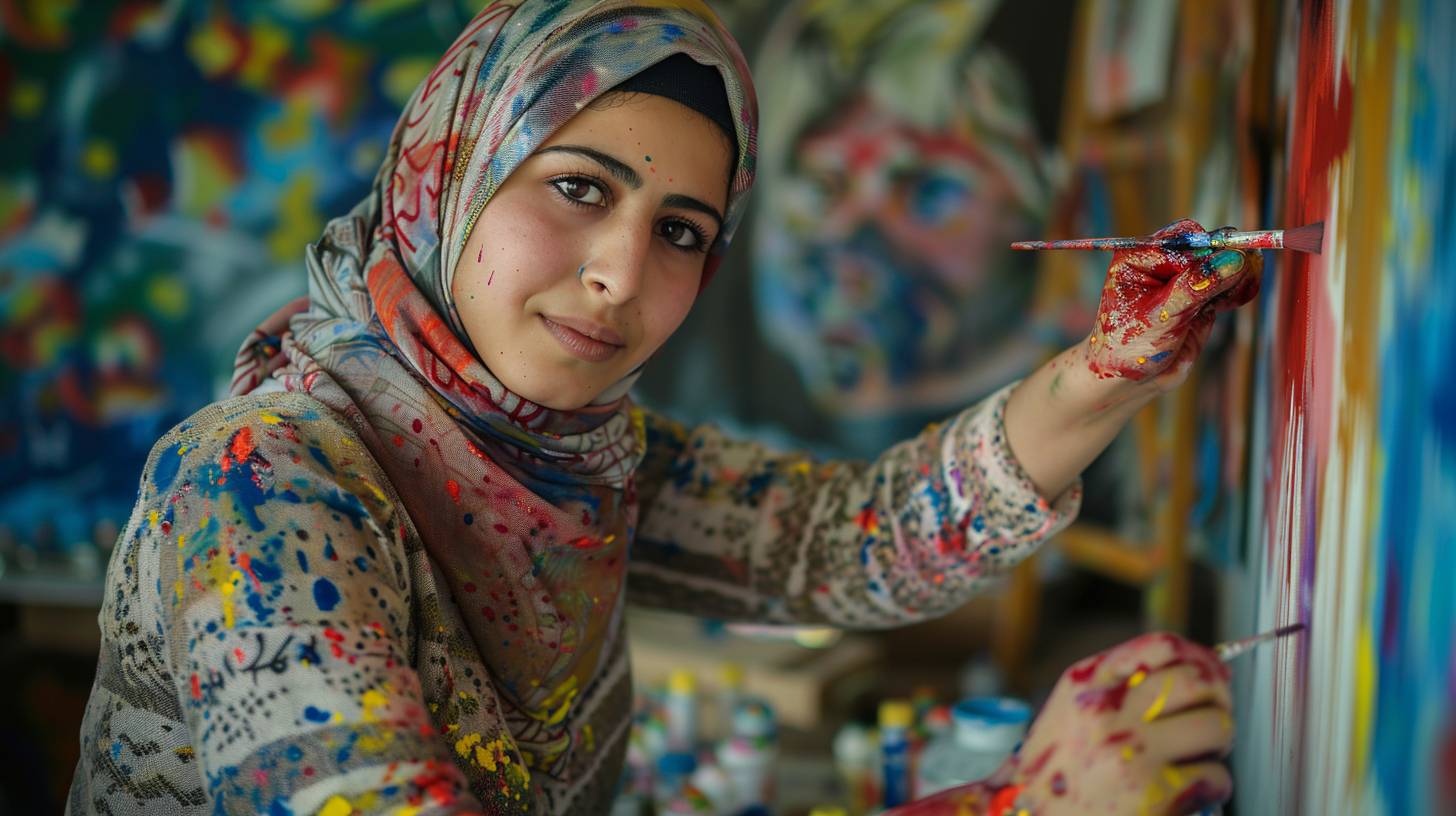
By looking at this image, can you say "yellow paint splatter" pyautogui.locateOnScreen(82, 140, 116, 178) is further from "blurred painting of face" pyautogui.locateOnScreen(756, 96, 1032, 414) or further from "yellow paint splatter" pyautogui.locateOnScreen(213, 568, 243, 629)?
"yellow paint splatter" pyautogui.locateOnScreen(213, 568, 243, 629)

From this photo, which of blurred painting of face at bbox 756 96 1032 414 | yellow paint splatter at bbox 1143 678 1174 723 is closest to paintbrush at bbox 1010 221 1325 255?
yellow paint splatter at bbox 1143 678 1174 723

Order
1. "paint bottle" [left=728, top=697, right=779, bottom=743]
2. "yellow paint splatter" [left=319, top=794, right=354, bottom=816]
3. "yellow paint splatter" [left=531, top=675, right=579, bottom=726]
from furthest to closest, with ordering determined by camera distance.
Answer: "paint bottle" [left=728, top=697, right=779, bottom=743] → "yellow paint splatter" [left=531, top=675, right=579, bottom=726] → "yellow paint splatter" [left=319, top=794, right=354, bottom=816]

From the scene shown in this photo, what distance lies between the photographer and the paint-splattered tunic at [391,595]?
77cm

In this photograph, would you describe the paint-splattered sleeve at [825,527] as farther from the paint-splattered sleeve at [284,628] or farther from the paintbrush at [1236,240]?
the paint-splattered sleeve at [284,628]

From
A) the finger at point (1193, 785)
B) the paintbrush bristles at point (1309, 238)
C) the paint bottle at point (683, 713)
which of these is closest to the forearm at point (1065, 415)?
the paintbrush bristles at point (1309, 238)

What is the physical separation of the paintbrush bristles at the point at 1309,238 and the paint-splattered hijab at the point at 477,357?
0.48 metres

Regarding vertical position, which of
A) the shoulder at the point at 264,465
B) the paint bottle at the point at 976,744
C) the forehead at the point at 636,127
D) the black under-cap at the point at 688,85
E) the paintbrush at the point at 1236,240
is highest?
the black under-cap at the point at 688,85

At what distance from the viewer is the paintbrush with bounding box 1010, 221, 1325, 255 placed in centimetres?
91

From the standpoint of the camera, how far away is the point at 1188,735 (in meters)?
0.72

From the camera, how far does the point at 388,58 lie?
3332mm

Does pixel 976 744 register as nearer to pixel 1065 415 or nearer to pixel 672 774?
pixel 672 774

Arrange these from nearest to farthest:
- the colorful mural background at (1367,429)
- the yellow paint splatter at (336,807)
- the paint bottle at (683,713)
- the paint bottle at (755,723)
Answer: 1. the colorful mural background at (1367,429)
2. the yellow paint splatter at (336,807)
3. the paint bottle at (755,723)
4. the paint bottle at (683,713)

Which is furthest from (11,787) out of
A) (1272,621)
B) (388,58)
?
(1272,621)

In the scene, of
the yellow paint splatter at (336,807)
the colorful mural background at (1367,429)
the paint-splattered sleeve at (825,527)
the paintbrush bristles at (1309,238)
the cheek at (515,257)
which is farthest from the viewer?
the paint-splattered sleeve at (825,527)
